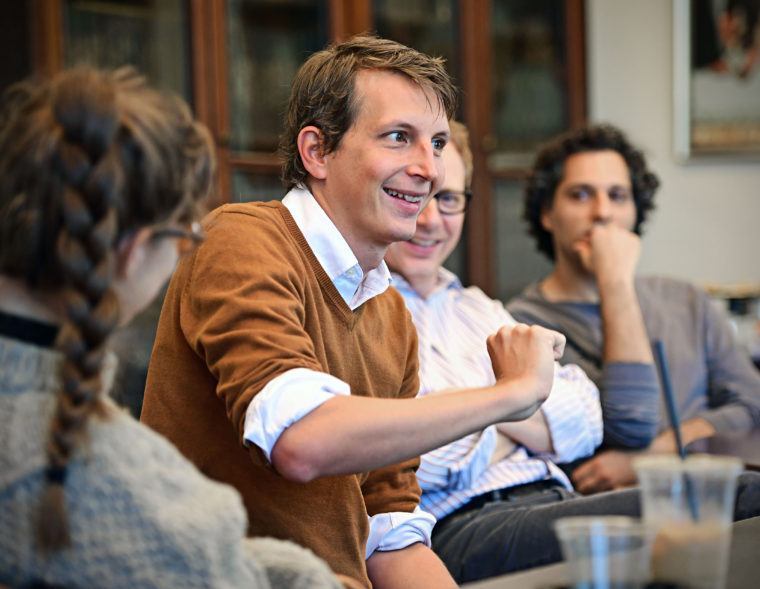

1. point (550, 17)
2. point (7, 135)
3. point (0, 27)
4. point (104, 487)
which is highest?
point (550, 17)

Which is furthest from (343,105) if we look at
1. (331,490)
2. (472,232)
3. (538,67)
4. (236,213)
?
(538,67)

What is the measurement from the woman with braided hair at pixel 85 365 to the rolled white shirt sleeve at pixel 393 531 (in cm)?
55

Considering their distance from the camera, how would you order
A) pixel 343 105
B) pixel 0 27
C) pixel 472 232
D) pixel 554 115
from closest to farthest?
1. pixel 343 105
2. pixel 0 27
3. pixel 472 232
4. pixel 554 115

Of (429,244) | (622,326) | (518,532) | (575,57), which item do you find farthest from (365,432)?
(575,57)

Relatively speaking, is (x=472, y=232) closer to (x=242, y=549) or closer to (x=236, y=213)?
(x=236, y=213)

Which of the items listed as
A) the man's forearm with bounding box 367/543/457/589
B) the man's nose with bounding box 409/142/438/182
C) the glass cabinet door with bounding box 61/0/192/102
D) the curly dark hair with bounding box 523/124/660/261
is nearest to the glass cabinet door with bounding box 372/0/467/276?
the glass cabinet door with bounding box 61/0/192/102

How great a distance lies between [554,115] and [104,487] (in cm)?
377

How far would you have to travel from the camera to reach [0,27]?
261 centimetres

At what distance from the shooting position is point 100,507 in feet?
2.43

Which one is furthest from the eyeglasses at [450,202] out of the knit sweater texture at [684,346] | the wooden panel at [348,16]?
the wooden panel at [348,16]

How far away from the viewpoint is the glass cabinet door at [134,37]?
2.71 meters

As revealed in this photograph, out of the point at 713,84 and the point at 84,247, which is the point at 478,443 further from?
the point at 713,84

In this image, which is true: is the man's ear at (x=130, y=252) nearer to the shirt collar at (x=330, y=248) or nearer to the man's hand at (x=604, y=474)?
the shirt collar at (x=330, y=248)

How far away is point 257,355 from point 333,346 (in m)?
0.26
